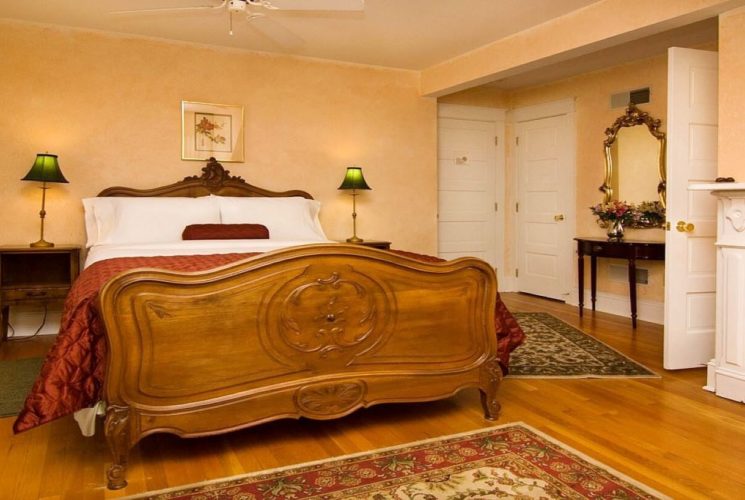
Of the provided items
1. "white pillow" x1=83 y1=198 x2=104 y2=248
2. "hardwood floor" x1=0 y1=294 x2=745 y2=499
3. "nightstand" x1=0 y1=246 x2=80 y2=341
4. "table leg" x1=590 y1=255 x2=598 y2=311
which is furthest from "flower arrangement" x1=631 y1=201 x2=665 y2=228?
"nightstand" x1=0 y1=246 x2=80 y2=341

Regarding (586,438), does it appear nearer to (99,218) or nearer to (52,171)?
(99,218)

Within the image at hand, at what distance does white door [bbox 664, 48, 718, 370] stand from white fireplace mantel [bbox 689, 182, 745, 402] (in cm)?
32

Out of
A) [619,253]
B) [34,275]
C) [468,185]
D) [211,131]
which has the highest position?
[211,131]

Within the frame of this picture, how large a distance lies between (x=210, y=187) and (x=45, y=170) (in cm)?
121

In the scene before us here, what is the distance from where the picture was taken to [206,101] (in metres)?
4.83

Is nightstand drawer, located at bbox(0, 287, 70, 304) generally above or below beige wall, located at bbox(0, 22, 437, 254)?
below

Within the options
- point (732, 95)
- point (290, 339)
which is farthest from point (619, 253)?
point (290, 339)

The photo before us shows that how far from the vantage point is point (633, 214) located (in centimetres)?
505

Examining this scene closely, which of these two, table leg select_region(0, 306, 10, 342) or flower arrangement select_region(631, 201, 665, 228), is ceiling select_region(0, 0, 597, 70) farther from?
table leg select_region(0, 306, 10, 342)

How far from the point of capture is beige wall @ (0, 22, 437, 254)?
14.1 feet

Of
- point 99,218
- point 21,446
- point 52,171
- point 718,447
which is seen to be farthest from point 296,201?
point 718,447

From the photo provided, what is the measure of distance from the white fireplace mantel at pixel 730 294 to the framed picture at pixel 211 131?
3524mm

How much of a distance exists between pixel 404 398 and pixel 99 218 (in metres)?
2.87

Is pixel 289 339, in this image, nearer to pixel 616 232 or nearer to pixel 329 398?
pixel 329 398
